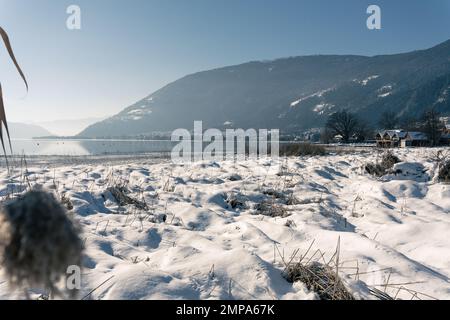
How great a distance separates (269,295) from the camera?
6.84 ft

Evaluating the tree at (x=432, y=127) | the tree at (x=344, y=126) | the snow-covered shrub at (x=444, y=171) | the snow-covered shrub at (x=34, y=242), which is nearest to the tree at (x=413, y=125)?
the tree at (x=432, y=127)

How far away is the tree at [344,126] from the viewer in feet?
240

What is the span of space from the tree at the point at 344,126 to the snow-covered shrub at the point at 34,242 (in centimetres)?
7777

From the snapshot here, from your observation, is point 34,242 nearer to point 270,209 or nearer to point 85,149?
point 270,209

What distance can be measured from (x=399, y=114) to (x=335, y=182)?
19920 cm

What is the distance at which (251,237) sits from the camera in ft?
11.6

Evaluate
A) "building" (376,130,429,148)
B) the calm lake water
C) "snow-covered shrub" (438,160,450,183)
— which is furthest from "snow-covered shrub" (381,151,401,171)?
"building" (376,130,429,148)

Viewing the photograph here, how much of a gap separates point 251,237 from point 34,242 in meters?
2.85

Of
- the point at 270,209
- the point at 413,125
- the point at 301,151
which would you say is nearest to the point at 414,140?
the point at 413,125

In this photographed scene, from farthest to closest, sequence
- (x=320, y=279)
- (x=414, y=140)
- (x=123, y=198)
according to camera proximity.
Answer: (x=414, y=140), (x=123, y=198), (x=320, y=279)

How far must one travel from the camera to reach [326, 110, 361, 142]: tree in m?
73.0

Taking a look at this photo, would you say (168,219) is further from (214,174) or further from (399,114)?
(399,114)
